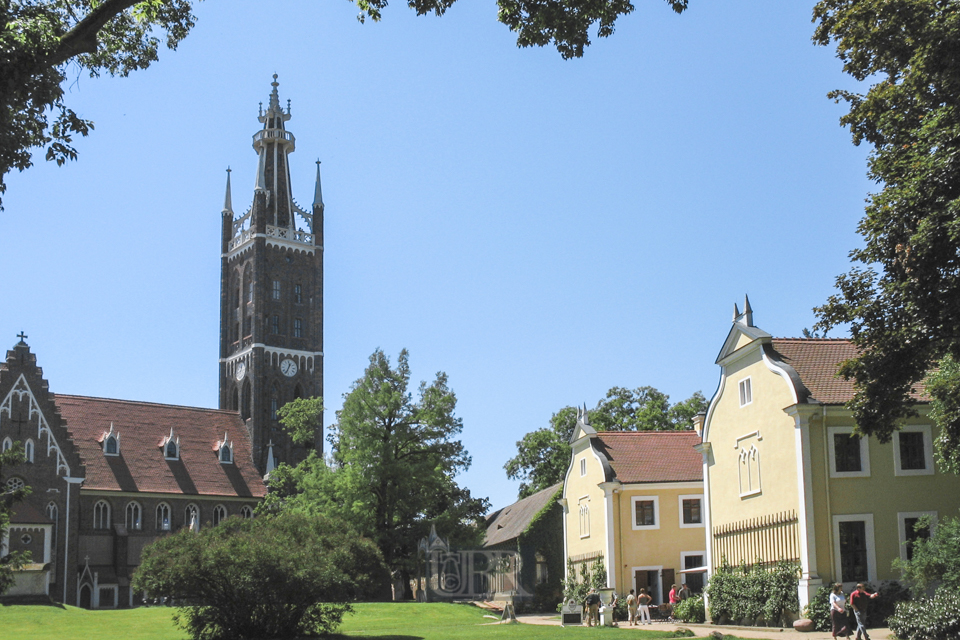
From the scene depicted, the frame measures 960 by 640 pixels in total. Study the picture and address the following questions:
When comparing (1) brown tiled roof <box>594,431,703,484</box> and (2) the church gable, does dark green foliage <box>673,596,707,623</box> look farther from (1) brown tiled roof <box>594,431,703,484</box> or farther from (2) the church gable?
(2) the church gable

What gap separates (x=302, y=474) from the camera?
60.4 m

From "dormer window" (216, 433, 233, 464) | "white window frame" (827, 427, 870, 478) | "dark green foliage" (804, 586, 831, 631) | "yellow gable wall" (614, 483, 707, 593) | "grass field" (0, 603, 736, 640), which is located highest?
"dormer window" (216, 433, 233, 464)

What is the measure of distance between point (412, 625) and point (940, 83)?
25.6m

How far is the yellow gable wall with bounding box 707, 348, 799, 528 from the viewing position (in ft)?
102

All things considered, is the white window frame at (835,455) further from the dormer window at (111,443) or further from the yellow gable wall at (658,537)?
the dormer window at (111,443)

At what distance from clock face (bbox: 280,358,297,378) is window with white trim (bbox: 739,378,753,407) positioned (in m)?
57.9

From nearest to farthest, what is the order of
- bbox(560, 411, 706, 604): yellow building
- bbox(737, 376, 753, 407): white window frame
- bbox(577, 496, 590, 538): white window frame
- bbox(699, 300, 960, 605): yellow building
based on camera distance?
bbox(699, 300, 960, 605): yellow building → bbox(737, 376, 753, 407): white window frame → bbox(560, 411, 706, 604): yellow building → bbox(577, 496, 590, 538): white window frame

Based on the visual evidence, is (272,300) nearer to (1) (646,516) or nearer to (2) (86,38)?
(1) (646,516)

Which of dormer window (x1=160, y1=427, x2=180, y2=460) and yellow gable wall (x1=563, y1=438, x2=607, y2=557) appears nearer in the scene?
yellow gable wall (x1=563, y1=438, x2=607, y2=557)

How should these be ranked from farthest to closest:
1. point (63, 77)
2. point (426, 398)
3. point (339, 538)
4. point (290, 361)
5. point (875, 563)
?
point (290, 361), point (426, 398), point (339, 538), point (875, 563), point (63, 77)

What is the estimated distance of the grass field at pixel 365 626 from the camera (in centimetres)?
2992

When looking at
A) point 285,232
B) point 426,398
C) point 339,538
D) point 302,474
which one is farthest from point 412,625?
point 285,232

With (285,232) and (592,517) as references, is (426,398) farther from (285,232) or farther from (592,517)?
(285,232)

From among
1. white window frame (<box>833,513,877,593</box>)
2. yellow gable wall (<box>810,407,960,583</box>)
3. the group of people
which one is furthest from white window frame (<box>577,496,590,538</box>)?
the group of people
